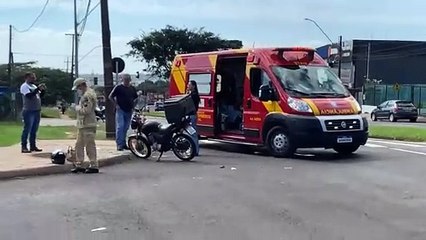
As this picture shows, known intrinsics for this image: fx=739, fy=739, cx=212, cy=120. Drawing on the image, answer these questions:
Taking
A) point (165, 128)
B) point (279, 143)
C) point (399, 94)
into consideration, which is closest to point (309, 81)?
point (279, 143)

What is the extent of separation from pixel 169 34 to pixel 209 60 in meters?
57.0

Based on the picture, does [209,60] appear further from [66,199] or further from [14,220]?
[14,220]

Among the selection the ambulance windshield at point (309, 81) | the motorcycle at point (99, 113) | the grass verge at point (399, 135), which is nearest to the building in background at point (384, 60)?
the motorcycle at point (99, 113)

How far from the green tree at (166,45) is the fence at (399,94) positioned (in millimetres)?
15503

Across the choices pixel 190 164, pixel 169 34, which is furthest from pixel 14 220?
pixel 169 34

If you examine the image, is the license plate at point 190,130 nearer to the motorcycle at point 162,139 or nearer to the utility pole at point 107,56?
the motorcycle at point 162,139

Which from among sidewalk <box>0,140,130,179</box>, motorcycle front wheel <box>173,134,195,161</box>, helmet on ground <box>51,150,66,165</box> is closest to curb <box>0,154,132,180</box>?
sidewalk <box>0,140,130,179</box>

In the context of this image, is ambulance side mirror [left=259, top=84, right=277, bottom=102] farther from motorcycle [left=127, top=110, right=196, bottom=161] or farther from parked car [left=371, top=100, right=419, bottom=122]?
parked car [left=371, top=100, right=419, bottom=122]

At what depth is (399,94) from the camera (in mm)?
59125

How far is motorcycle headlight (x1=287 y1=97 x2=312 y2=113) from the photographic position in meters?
15.5

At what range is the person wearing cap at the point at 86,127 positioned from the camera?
12.5 metres

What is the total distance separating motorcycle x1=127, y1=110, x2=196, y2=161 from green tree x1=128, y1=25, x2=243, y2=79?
5727 centimetres

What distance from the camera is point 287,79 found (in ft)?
53.3

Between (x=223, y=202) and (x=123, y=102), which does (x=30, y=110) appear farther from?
(x=223, y=202)
